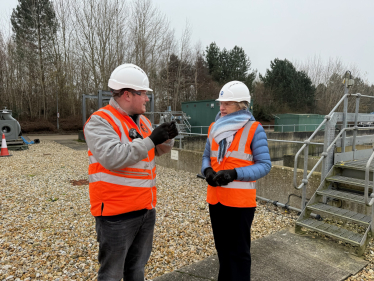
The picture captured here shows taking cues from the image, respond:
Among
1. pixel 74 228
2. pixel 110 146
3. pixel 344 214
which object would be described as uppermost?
pixel 110 146

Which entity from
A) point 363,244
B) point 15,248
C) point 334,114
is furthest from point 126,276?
point 334,114

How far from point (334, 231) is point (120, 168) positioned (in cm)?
310

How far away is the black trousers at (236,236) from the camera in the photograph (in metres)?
2.08

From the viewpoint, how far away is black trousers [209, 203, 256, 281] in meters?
2.08

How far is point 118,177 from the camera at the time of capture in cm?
165

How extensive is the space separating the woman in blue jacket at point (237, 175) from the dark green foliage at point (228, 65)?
3210cm

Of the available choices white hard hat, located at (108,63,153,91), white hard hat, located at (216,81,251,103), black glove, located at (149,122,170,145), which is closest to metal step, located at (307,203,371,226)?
white hard hat, located at (216,81,251,103)

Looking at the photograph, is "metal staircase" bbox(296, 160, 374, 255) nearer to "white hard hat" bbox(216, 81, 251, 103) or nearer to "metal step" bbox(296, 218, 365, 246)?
"metal step" bbox(296, 218, 365, 246)

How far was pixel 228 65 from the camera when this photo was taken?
111 ft

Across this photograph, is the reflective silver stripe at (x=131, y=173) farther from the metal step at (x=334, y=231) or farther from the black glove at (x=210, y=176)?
the metal step at (x=334, y=231)

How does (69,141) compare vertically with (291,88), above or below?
below

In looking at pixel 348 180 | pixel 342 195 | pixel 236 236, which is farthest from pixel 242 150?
pixel 348 180

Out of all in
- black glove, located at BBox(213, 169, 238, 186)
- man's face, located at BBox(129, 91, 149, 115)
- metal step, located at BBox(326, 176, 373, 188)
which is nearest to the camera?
man's face, located at BBox(129, 91, 149, 115)

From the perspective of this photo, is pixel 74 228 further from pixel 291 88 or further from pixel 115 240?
pixel 291 88
